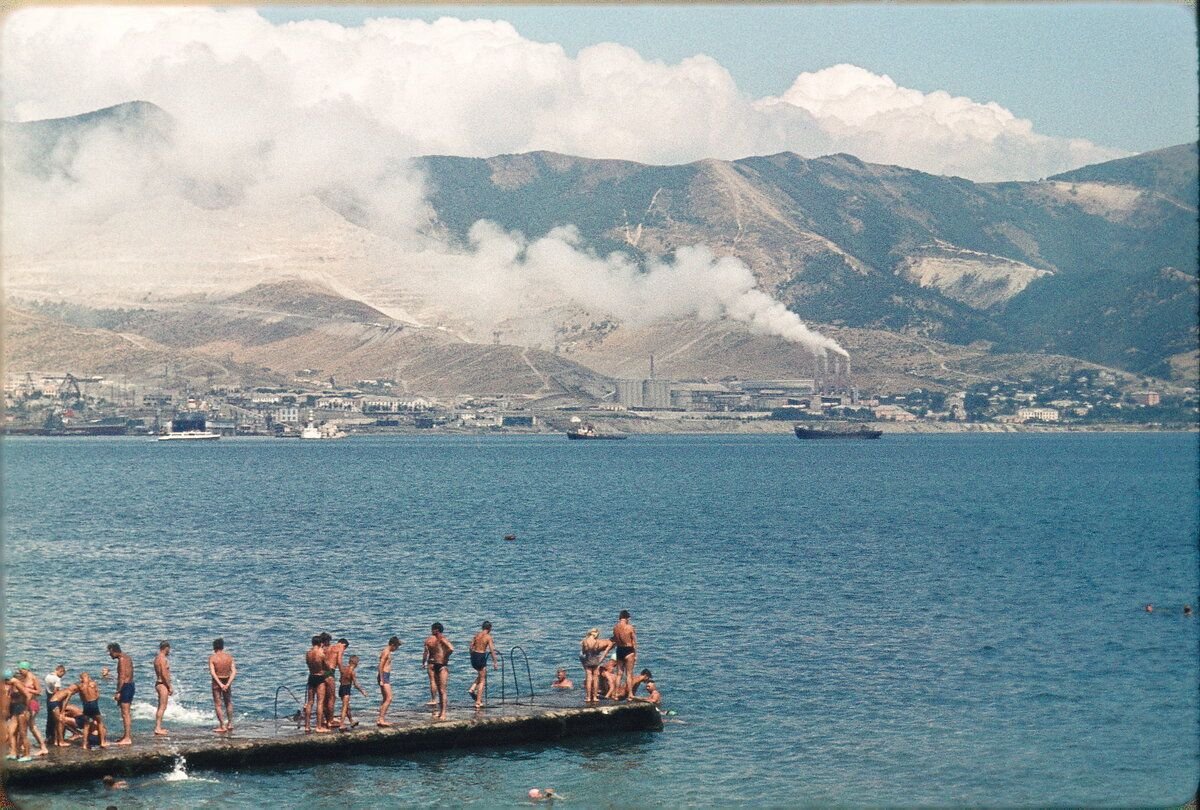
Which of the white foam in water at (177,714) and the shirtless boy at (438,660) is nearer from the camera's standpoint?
the shirtless boy at (438,660)

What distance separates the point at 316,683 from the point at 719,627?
27235 mm

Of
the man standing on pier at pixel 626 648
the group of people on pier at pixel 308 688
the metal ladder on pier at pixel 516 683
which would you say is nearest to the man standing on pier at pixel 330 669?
the group of people on pier at pixel 308 688

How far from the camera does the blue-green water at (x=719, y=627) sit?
35188mm

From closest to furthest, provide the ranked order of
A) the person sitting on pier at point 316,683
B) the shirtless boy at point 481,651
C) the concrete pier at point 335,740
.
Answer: the concrete pier at point 335,740 → the person sitting on pier at point 316,683 → the shirtless boy at point 481,651

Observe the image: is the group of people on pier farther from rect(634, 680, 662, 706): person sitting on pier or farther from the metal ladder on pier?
the metal ladder on pier

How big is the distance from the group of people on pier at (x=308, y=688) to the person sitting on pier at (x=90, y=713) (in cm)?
2

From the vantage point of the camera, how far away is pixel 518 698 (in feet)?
134

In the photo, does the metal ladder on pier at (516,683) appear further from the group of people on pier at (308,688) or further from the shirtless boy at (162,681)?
the shirtless boy at (162,681)

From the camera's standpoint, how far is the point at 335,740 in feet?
115

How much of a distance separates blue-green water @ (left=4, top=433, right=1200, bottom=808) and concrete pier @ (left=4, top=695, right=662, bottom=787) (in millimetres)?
553

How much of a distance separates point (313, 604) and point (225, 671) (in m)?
31.2

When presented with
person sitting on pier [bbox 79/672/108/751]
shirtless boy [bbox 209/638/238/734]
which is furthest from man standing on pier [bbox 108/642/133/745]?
shirtless boy [bbox 209/638/238/734]

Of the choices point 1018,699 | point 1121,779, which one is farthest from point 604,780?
point 1018,699

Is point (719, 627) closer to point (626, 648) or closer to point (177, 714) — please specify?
point (626, 648)
